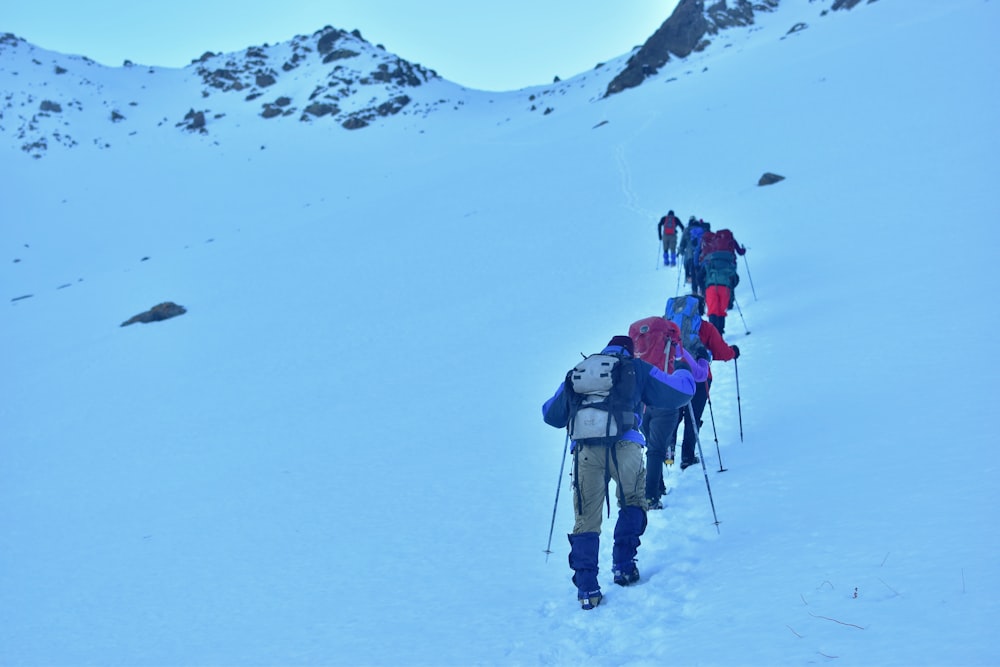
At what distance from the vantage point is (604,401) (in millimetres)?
4289

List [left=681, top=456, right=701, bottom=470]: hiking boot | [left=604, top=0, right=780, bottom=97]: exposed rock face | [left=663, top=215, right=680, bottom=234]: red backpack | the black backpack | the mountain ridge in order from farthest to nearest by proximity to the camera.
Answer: the mountain ridge, [left=604, top=0, right=780, bottom=97]: exposed rock face, [left=663, top=215, right=680, bottom=234]: red backpack, [left=681, top=456, right=701, bottom=470]: hiking boot, the black backpack

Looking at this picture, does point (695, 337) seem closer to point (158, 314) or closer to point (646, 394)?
point (646, 394)

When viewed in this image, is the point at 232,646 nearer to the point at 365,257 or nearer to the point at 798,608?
the point at 798,608

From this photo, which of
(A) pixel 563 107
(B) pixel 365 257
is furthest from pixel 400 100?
(B) pixel 365 257

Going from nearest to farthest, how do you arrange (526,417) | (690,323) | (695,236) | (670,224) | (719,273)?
(690,323) < (526,417) < (719,273) < (695,236) < (670,224)

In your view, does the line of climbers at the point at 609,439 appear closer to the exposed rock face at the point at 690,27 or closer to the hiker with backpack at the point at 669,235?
the hiker with backpack at the point at 669,235

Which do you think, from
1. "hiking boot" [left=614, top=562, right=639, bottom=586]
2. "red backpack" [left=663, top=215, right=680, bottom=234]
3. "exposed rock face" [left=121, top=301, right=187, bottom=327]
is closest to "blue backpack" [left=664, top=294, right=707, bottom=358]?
"hiking boot" [left=614, top=562, right=639, bottom=586]

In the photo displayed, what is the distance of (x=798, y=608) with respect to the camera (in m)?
3.38

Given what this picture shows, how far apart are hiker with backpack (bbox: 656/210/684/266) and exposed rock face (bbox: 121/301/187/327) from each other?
15.6m

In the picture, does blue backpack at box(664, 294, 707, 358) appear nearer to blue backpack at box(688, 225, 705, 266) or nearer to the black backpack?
the black backpack

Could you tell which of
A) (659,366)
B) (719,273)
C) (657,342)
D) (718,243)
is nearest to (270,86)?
(718,243)

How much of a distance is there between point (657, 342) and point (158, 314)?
1992cm

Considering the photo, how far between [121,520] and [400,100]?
233 feet

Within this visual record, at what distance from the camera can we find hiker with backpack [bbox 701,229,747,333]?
954 centimetres
